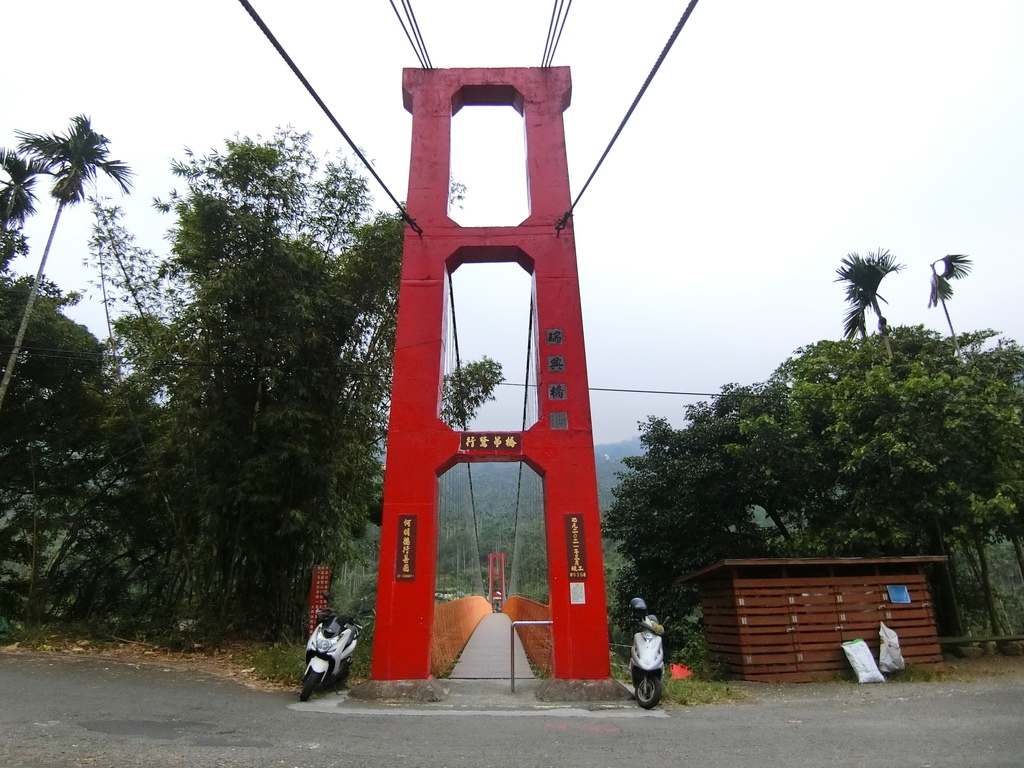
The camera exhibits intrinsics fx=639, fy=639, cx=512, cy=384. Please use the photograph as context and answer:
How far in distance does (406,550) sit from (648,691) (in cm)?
233

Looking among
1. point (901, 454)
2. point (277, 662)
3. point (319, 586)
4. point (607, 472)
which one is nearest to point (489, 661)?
point (319, 586)

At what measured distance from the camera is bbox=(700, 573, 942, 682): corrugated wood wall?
262 inches

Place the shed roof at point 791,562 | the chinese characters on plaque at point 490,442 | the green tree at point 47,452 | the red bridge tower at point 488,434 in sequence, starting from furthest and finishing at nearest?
the green tree at point 47,452
the shed roof at point 791,562
the chinese characters on plaque at point 490,442
the red bridge tower at point 488,434

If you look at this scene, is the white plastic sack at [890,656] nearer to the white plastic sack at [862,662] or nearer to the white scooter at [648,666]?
the white plastic sack at [862,662]

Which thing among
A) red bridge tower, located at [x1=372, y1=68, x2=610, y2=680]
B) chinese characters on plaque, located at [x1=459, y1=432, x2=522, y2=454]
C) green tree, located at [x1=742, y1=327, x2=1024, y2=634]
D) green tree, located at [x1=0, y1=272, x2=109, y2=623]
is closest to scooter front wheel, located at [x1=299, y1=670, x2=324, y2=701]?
red bridge tower, located at [x1=372, y1=68, x2=610, y2=680]

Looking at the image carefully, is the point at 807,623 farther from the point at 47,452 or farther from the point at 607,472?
the point at 607,472

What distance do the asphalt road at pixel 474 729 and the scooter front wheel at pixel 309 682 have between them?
3.8 inches

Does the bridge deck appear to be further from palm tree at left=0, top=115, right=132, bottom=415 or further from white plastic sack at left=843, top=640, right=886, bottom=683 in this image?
palm tree at left=0, top=115, right=132, bottom=415

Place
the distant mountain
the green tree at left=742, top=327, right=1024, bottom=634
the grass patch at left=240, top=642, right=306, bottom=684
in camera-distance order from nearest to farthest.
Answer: the grass patch at left=240, top=642, right=306, bottom=684
the green tree at left=742, top=327, right=1024, bottom=634
the distant mountain

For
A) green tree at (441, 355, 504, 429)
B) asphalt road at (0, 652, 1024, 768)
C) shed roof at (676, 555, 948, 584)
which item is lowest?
asphalt road at (0, 652, 1024, 768)

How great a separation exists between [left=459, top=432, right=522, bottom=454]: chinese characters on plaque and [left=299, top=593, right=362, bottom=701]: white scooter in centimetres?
A: 186

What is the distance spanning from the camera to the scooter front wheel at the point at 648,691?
16.1 feet

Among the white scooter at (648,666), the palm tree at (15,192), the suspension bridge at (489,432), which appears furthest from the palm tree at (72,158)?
the white scooter at (648,666)

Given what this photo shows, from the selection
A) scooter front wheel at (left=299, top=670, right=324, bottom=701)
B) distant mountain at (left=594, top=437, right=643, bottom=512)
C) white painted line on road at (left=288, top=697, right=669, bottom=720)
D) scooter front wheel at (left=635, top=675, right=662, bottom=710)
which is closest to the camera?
white painted line on road at (left=288, top=697, right=669, bottom=720)
